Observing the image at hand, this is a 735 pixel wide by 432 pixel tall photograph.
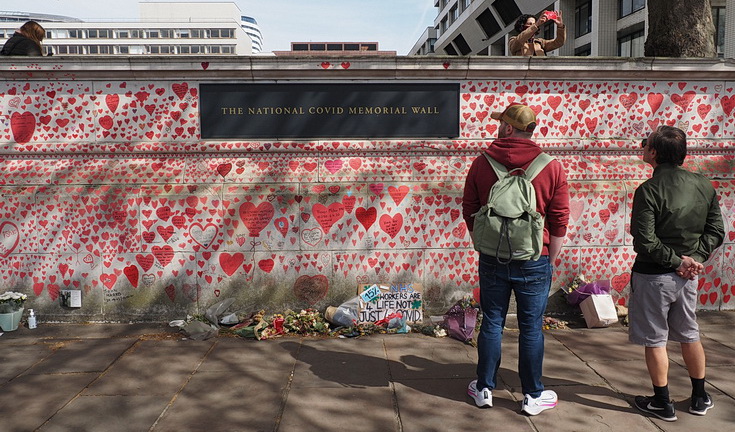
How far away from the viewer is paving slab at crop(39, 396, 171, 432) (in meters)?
3.35

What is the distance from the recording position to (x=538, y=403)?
348 centimetres

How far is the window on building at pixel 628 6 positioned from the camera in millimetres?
23922

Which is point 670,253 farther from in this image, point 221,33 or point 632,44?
point 221,33

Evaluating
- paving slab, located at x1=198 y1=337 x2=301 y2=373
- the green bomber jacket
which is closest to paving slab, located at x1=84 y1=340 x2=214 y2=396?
paving slab, located at x1=198 y1=337 x2=301 y2=373

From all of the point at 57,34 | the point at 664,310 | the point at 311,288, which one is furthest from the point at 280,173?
the point at 57,34

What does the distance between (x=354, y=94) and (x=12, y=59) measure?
368cm

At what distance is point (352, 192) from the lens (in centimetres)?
562

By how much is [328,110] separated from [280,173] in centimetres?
88

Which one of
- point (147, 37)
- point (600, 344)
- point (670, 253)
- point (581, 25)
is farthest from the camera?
point (147, 37)

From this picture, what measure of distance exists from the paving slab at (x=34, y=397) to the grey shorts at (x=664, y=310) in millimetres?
4026

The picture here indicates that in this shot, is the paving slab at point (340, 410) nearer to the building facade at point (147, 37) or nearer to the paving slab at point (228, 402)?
the paving slab at point (228, 402)

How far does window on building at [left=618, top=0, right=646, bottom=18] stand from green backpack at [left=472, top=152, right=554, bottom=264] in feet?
81.1

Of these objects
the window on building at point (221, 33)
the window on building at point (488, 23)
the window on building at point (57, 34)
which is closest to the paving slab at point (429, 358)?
the window on building at point (488, 23)

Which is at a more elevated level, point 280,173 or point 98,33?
point 98,33
